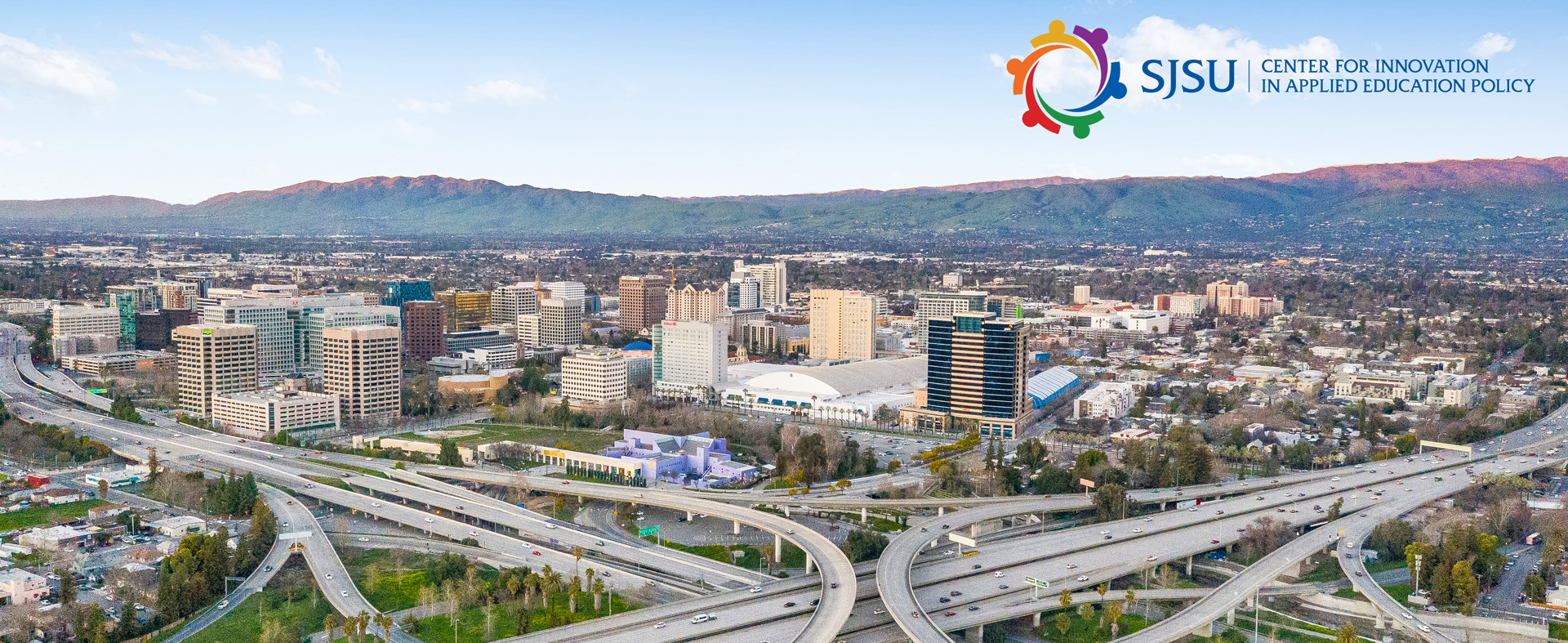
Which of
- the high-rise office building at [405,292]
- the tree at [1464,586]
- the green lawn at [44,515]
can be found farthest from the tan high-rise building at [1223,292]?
the green lawn at [44,515]

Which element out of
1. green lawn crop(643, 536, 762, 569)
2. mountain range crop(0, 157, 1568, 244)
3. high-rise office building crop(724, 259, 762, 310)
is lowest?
green lawn crop(643, 536, 762, 569)

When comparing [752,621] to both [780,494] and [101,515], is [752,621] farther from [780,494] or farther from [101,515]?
[101,515]

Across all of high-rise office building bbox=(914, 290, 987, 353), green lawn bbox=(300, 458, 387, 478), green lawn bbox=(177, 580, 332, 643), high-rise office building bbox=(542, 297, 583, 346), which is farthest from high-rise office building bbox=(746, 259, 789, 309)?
green lawn bbox=(177, 580, 332, 643)

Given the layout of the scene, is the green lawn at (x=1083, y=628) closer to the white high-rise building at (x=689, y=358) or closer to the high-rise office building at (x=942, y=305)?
the white high-rise building at (x=689, y=358)

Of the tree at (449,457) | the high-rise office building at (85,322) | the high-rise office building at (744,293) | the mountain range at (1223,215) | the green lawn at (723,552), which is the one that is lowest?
the green lawn at (723,552)

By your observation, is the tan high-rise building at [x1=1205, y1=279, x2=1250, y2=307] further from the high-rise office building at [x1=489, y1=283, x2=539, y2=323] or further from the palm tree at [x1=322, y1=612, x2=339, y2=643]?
the palm tree at [x1=322, y1=612, x2=339, y2=643]

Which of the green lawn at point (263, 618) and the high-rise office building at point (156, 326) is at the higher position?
the high-rise office building at point (156, 326)

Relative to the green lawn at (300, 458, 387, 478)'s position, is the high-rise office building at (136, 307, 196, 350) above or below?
above
